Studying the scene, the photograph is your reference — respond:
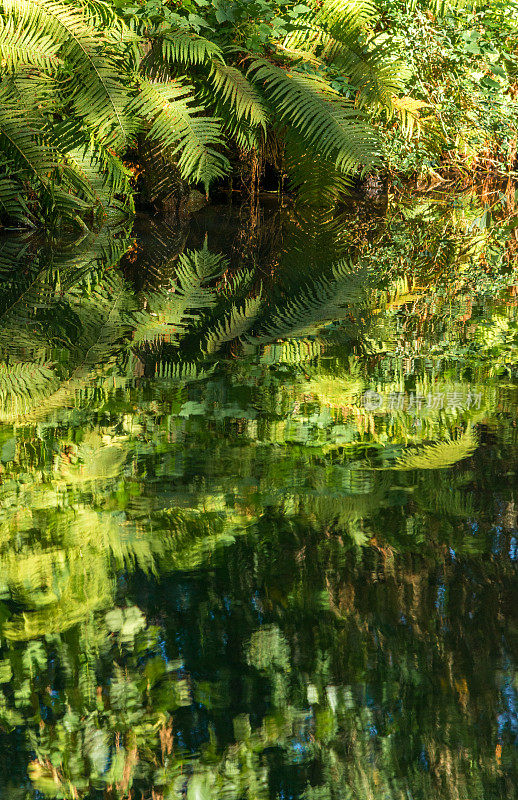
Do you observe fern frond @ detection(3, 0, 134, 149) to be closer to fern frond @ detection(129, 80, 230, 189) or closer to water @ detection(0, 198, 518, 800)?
fern frond @ detection(129, 80, 230, 189)

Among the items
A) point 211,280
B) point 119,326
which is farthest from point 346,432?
point 211,280

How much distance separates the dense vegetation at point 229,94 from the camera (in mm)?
6629

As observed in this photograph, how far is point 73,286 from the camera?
459 centimetres

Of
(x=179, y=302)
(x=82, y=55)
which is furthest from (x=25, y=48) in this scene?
(x=179, y=302)

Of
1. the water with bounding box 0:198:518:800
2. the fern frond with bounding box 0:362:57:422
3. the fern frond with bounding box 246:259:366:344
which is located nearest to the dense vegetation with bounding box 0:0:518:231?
the fern frond with bounding box 246:259:366:344

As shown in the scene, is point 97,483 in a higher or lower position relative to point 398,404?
lower

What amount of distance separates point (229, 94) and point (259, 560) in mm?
6439

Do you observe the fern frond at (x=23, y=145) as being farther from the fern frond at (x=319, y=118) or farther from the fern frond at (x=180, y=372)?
the fern frond at (x=180, y=372)

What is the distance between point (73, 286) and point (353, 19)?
15.7 feet

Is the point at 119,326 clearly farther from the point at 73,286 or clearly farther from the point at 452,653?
the point at 452,653

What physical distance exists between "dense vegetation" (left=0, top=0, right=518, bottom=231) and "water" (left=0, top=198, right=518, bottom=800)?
3535 mm

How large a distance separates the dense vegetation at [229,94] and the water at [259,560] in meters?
3.53

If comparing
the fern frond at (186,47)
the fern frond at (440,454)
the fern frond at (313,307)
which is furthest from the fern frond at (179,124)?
the fern frond at (440,454)

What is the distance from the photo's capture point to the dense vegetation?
6.63m
